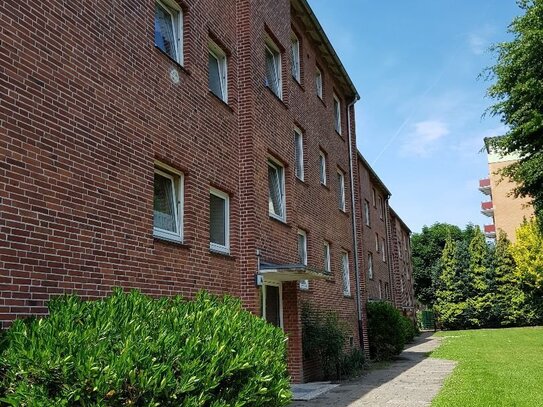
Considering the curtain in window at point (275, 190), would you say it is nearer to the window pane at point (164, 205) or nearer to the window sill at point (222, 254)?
the window sill at point (222, 254)

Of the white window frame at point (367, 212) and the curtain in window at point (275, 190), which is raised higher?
the white window frame at point (367, 212)

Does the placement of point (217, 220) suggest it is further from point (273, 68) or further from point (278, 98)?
point (273, 68)

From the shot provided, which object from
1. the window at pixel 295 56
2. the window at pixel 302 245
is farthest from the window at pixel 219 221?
the window at pixel 295 56

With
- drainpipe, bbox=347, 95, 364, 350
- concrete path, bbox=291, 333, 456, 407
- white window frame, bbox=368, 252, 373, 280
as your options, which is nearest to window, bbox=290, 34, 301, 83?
drainpipe, bbox=347, 95, 364, 350

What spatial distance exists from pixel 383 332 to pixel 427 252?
130 ft

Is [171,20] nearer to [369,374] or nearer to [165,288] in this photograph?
[165,288]

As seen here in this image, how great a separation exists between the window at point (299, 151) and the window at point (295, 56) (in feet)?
5.08

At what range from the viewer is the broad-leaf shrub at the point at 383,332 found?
20297 mm

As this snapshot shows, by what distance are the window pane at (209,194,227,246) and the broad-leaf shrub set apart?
1133 centimetres

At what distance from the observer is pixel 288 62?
1474cm

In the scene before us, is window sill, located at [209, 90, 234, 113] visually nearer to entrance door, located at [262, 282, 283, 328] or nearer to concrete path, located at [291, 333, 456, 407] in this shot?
entrance door, located at [262, 282, 283, 328]

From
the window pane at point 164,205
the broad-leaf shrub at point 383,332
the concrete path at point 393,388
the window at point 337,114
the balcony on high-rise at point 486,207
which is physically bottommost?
the concrete path at point 393,388

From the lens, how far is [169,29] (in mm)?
9664

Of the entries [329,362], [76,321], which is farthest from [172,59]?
[329,362]
